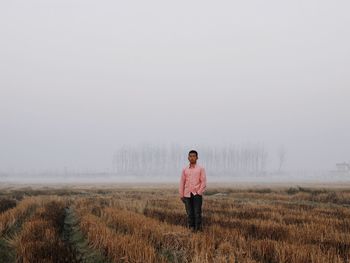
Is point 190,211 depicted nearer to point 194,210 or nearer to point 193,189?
point 194,210

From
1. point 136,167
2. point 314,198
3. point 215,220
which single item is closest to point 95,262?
point 215,220

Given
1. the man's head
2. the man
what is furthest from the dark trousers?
the man's head

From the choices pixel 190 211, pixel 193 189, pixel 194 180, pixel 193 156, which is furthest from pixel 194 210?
pixel 193 156

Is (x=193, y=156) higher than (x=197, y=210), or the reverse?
(x=193, y=156)

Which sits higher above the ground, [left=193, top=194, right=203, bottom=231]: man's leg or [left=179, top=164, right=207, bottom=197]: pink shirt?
[left=179, top=164, right=207, bottom=197]: pink shirt

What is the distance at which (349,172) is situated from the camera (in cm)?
13788

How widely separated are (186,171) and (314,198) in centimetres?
1505

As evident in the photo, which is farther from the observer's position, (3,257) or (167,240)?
(167,240)

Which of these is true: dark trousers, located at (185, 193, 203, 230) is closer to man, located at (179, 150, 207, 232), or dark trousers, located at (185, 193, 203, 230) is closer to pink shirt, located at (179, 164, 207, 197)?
man, located at (179, 150, 207, 232)

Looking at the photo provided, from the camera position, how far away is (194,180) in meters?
9.33

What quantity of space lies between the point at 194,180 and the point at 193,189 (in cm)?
23

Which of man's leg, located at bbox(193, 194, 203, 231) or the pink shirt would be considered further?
the pink shirt

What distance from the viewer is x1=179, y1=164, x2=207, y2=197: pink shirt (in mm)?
9312

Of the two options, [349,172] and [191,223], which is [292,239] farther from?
[349,172]
